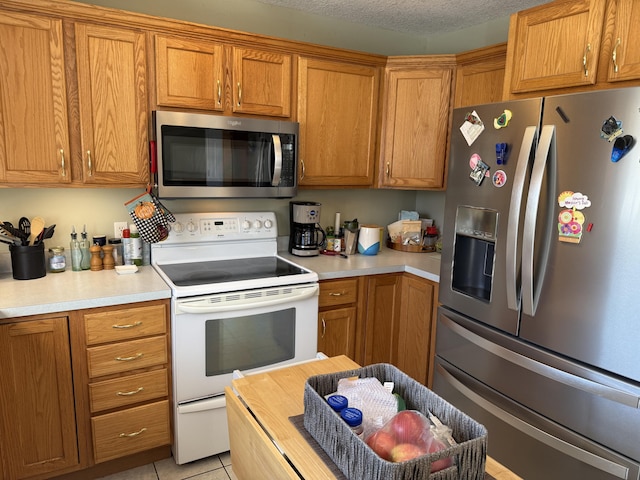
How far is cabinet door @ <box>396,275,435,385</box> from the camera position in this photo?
8.92 feet

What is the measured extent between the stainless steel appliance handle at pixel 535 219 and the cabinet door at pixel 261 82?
148 centimetres

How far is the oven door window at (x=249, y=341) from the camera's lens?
7.34 ft

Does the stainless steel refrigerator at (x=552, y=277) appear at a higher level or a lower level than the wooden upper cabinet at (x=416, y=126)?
lower

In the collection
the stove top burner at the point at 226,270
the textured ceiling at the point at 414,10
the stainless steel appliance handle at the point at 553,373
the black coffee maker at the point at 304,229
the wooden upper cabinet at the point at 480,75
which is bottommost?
the stainless steel appliance handle at the point at 553,373

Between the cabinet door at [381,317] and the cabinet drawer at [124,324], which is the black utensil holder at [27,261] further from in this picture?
the cabinet door at [381,317]

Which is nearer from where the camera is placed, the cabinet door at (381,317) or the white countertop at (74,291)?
the white countertop at (74,291)

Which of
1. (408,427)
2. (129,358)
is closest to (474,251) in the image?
(408,427)

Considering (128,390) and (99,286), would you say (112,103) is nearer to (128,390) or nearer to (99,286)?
(99,286)

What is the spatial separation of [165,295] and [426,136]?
75.2 inches

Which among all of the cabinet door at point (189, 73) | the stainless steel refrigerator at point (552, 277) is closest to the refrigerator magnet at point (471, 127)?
the stainless steel refrigerator at point (552, 277)

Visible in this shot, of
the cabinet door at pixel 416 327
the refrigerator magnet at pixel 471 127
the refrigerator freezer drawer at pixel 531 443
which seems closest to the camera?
the refrigerator freezer drawer at pixel 531 443

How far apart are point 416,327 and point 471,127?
1.31m

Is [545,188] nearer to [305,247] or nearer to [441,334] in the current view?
[441,334]

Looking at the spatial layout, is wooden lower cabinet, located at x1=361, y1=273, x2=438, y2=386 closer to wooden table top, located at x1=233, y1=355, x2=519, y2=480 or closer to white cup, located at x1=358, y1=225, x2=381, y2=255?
white cup, located at x1=358, y1=225, x2=381, y2=255
